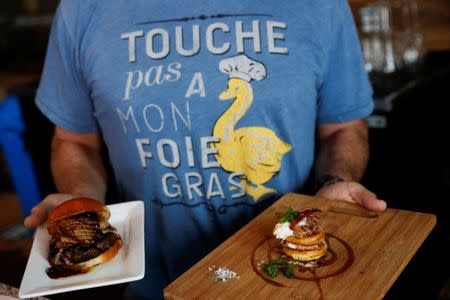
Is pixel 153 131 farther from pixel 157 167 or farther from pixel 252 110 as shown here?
pixel 252 110

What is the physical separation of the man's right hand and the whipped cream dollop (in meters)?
0.45

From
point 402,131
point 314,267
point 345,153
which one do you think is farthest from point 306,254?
point 402,131

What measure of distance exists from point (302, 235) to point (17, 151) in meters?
2.32

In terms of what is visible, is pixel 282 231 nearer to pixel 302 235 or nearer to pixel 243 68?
pixel 302 235

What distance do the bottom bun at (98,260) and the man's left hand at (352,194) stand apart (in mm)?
406

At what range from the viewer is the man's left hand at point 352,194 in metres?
0.97

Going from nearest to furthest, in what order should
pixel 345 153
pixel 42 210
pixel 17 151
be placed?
pixel 42 210
pixel 345 153
pixel 17 151

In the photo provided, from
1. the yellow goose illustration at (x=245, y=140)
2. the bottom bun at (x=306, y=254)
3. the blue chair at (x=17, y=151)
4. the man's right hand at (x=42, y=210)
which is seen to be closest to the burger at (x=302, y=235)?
the bottom bun at (x=306, y=254)

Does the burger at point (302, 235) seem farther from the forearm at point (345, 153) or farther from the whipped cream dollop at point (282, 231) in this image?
the forearm at point (345, 153)

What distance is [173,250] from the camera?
121cm

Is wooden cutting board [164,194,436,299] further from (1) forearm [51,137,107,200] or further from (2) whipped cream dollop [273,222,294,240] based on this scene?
(1) forearm [51,137,107,200]

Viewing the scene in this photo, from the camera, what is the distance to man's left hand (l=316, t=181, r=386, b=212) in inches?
38.3

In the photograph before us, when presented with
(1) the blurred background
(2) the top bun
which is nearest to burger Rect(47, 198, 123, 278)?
(2) the top bun

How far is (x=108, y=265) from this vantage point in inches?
37.6
